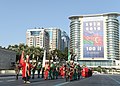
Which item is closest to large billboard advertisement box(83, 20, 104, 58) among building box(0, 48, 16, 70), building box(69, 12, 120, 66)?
building box(69, 12, 120, 66)

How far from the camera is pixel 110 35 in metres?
197

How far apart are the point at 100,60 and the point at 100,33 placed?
55.1 feet

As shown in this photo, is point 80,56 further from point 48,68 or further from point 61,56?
point 48,68

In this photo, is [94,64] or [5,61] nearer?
[5,61]

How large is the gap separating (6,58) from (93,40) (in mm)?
110871

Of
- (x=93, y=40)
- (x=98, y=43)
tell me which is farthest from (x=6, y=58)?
(x=98, y=43)

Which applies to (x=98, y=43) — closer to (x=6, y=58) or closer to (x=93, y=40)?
(x=93, y=40)

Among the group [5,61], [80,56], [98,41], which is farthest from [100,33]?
[5,61]

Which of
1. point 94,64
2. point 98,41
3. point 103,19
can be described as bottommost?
point 94,64

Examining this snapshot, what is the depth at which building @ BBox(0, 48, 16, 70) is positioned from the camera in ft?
265

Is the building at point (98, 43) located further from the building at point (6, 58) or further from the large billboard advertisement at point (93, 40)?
the building at point (6, 58)

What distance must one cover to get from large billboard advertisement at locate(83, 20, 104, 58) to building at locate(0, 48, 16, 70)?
103486 mm

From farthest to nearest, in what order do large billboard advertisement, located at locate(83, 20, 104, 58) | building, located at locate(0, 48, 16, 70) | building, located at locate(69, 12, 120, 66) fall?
1. building, located at locate(69, 12, 120, 66)
2. large billboard advertisement, located at locate(83, 20, 104, 58)
3. building, located at locate(0, 48, 16, 70)

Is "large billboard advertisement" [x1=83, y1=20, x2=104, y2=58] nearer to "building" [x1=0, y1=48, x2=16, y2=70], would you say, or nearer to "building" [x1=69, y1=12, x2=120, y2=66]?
"building" [x1=69, y1=12, x2=120, y2=66]
